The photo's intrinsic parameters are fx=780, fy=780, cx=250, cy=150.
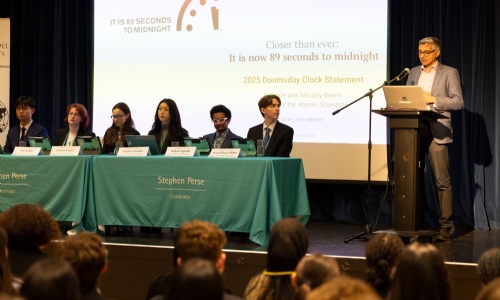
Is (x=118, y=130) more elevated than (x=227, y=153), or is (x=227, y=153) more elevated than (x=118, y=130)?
(x=118, y=130)

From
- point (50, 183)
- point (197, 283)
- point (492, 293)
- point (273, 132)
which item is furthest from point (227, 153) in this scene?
point (492, 293)

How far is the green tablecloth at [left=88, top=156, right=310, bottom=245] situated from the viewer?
5.64m

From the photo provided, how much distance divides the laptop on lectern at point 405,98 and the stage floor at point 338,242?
3.40ft

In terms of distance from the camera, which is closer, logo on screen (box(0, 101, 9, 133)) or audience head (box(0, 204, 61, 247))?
audience head (box(0, 204, 61, 247))

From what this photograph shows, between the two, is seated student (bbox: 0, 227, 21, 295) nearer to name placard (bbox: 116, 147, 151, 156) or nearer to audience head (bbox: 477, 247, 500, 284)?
audience head (bbox: 477, 247, 500, 284)

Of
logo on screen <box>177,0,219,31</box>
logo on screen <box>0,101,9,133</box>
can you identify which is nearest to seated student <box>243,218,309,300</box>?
logo on screen <box>177,0,219,31</box>

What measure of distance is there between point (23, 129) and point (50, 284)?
19.2 ft

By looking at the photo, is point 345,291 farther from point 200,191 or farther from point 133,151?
point 133,151

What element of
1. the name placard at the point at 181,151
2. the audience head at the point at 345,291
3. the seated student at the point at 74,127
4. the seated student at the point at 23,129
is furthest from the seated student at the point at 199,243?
the seated student at the point at 23,129

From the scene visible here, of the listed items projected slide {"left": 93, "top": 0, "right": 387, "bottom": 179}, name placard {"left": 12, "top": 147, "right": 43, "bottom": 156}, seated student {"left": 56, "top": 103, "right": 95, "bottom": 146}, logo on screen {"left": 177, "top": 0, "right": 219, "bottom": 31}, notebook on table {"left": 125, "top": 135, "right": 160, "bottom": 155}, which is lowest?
name placard {"left": 12, "top": 147, "right": 43, "bottom": 156}

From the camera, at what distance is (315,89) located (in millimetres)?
7590

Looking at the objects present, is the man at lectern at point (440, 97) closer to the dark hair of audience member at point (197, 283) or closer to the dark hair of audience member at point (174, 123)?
the dark hair of audience member at point (174, 123)

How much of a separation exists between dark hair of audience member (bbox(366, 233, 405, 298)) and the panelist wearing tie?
12.1 feet

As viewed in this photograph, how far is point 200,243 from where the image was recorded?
2732mm
